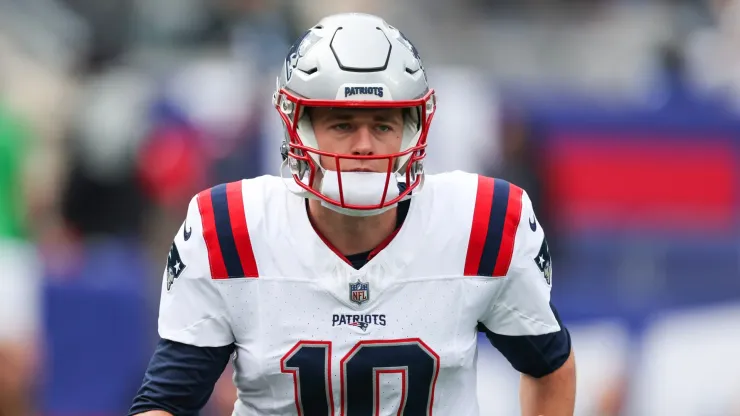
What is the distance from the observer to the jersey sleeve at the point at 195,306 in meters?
3.60

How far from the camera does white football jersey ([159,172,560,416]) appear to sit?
11.8 ft

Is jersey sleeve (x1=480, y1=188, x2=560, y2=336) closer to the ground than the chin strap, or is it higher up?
closer to the ground

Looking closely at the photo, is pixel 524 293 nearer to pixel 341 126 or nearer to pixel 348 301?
pixel 348 301

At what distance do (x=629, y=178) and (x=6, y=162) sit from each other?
12.6ft

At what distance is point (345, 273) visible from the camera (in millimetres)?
3623

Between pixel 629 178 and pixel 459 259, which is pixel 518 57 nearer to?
pixel 629 178

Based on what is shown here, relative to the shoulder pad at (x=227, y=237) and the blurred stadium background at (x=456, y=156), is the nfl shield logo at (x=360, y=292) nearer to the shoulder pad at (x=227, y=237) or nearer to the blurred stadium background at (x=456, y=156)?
the shoulder pad at (x=227, y=237)

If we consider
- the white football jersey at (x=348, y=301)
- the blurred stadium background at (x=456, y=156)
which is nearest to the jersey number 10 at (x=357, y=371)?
the white football jersey at (x=348, y=301)

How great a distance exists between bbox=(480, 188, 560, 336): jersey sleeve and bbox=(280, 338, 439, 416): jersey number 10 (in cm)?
24

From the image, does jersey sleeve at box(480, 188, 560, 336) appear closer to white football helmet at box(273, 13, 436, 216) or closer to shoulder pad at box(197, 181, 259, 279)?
white football helmet at box(273, 13, 436, 216)

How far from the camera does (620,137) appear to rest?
859 centimetres

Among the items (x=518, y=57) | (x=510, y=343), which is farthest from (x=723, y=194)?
(x=510, y=343)


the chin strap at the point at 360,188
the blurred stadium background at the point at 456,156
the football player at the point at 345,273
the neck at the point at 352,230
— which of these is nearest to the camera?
the chin strap at the point at 360,188

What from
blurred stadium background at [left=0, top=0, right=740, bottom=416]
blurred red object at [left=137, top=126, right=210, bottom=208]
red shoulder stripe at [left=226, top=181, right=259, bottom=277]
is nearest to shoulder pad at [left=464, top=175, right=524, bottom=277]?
red shoulder stripe at [left=226, top=181, right=259, bottom=277]
